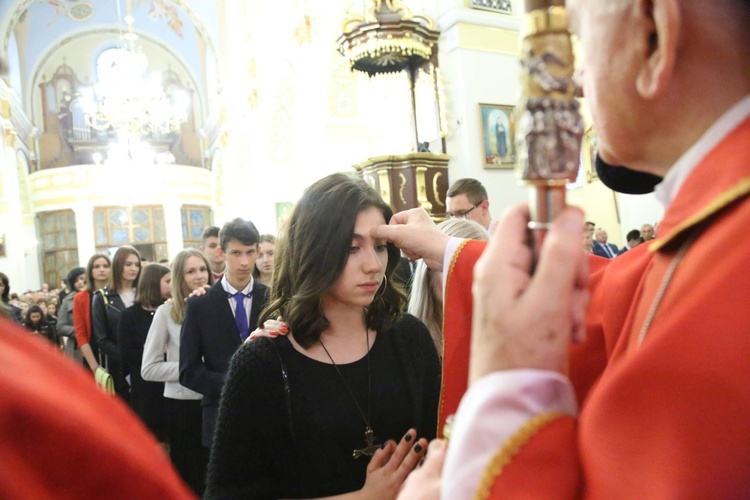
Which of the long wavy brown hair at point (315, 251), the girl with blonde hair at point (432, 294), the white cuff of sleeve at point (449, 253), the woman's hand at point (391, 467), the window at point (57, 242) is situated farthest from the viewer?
the window at point (57, 242)

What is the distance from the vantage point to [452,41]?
8.07 metres

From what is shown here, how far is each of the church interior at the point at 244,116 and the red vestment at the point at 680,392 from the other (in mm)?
354

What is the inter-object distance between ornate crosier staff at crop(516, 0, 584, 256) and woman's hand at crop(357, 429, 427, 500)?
120 cm

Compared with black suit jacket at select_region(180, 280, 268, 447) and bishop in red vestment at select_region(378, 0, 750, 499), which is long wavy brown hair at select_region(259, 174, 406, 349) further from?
black suit jacket at select_region(180, 280, 268, 447)

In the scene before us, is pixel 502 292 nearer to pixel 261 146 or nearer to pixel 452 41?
pixel 452 41

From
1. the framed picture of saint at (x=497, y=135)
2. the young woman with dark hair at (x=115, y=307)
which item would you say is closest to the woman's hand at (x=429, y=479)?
the young woman with dark hair at (x=115, y=307)

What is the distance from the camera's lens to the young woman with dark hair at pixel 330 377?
1798 millimetres

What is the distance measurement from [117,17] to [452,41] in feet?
69.8

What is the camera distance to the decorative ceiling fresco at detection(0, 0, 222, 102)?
22562 mm

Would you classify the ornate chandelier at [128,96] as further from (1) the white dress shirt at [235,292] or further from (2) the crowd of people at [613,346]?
(2) the crowd of people at [613,346]

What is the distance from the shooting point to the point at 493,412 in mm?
735

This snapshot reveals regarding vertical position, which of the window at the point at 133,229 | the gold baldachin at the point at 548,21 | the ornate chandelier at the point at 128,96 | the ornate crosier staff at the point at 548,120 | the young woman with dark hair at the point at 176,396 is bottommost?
the young woman with dark hair at the point at 176,396

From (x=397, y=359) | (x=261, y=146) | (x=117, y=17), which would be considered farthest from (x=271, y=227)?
(x=117, y=17)

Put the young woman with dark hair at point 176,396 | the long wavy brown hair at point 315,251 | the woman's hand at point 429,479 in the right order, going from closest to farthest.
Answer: the woman's hand at point 429,479
the long wavy brown hair at point 315,251
the young woman with dark hair at point 176,396
